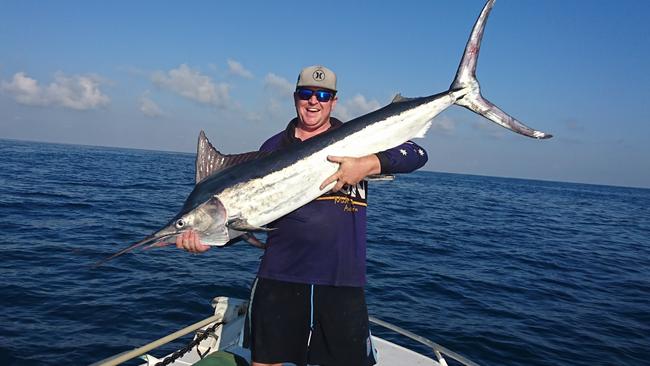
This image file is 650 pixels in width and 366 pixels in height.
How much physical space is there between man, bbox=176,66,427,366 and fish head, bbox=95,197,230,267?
1.53 feet

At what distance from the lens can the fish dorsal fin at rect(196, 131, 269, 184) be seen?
399 cm

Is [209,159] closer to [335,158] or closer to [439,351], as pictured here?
[335,158]

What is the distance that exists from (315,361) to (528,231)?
24.1 m

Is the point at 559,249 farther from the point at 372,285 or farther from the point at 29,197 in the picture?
the point at 29,197

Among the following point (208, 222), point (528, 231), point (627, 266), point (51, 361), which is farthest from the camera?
point (528, 231)

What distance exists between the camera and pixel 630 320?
10328 millimetres

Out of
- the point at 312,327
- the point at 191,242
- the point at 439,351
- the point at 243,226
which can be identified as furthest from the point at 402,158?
the point at 439,351

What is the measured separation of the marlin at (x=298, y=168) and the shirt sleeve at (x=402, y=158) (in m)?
0.10

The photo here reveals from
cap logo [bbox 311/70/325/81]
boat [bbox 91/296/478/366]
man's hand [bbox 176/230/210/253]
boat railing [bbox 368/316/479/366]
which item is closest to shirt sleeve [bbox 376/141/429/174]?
cap logo [bbox 311/70/325/81]

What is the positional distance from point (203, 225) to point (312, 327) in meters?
1.29

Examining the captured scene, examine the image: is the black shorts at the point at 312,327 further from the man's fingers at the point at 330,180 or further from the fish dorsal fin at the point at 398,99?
the fish dorsal fin at the point at 398,99

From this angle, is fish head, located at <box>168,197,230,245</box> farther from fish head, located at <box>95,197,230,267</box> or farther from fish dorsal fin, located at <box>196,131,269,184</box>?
fish dorsal fin, located at <box>196,131,269,184</box>

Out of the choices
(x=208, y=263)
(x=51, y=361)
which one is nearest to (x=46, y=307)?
(x=51, y=361)

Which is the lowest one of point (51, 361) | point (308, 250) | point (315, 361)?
point (51, 361)
